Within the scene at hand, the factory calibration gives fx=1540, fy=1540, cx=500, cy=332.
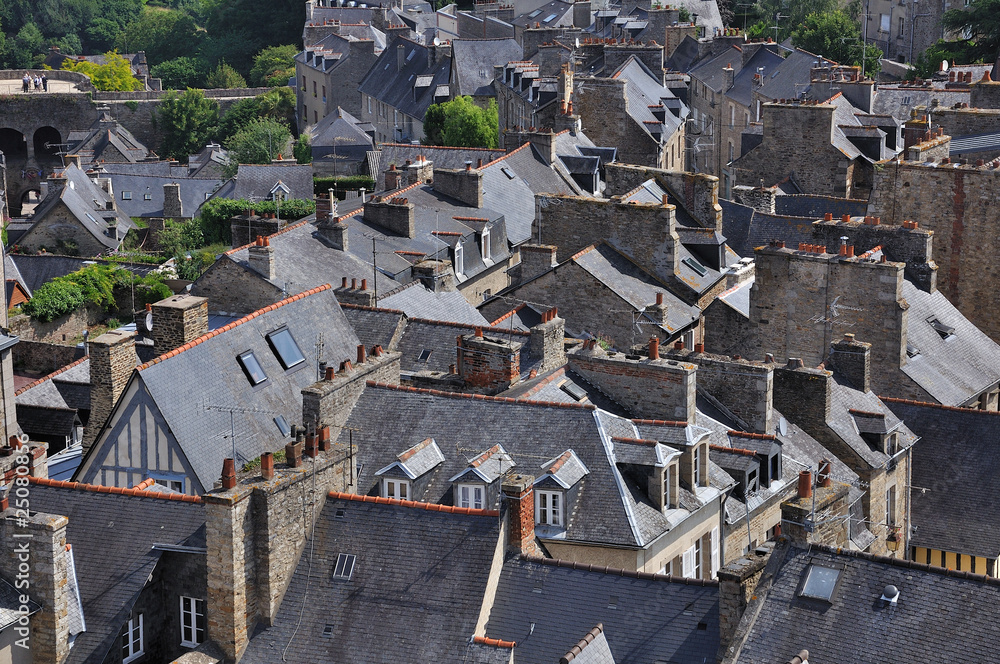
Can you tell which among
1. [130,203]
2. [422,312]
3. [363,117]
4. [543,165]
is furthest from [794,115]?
[363,117]

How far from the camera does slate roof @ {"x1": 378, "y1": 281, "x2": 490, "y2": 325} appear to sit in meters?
25.0

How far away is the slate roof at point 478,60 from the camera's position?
58188 millimetres

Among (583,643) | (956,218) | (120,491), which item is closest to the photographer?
(583,643)

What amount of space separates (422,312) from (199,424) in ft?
20.9

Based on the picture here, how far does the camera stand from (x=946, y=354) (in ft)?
86.7

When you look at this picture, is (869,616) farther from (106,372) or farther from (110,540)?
(106,372)

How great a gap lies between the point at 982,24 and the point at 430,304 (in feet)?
114

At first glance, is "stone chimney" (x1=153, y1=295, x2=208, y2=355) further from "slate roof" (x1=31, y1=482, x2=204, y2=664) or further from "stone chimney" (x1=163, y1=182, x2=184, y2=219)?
"stone chimney" (x1=163, y1=182, x2=184, y2=219)

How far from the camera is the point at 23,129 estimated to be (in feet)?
252

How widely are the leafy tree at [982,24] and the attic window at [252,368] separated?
39.2 meters

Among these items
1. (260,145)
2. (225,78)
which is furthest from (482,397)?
(225,78)

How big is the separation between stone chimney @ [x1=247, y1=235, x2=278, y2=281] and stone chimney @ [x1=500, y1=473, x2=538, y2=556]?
11.8 m

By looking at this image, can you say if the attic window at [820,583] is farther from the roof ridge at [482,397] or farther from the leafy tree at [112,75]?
the leafy tree at [112,75]

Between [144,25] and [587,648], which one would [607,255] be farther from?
[144,25]
